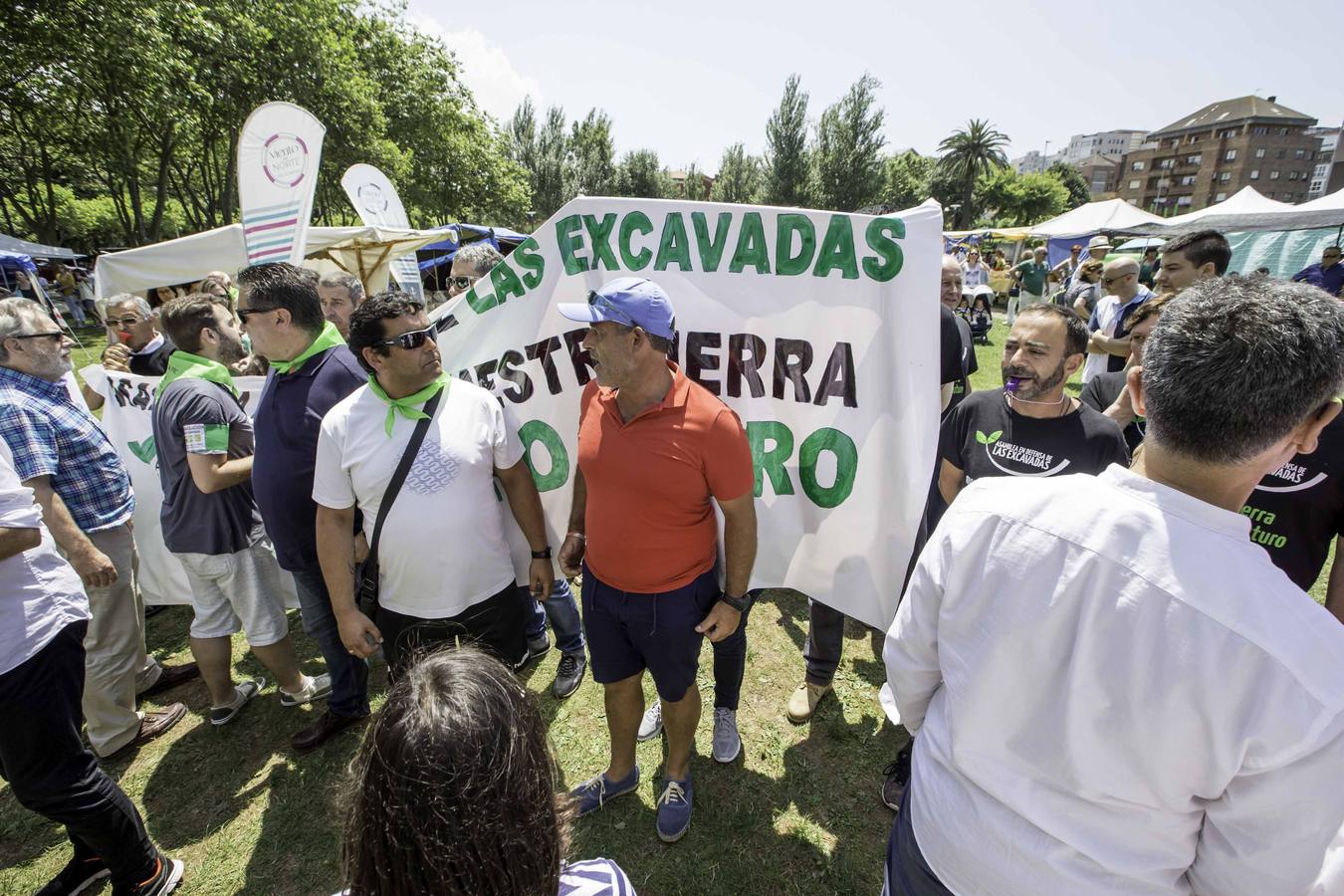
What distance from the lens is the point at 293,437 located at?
8.08 feet

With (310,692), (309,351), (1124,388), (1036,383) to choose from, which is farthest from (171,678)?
(1124,388)

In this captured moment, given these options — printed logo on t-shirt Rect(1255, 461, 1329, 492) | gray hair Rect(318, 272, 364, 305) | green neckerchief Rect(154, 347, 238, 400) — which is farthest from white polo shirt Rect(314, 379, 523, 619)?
printed logo on t-shirt Rect(1255, 461, 1329, 492)

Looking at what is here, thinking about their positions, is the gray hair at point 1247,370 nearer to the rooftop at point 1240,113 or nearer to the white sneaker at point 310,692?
the white sneaker at point 310,692

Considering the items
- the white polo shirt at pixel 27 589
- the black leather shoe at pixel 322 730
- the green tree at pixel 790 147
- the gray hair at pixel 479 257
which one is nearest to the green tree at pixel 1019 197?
the green tree at pixel 790 147

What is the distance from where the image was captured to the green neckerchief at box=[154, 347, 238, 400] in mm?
2672

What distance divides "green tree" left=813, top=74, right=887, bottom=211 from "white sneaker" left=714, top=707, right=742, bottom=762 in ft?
138

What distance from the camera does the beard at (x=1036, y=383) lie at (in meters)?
2.26

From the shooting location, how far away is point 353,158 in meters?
19.9

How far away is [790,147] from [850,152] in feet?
14.3

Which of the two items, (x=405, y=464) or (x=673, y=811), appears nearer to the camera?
(x=405, y=464)

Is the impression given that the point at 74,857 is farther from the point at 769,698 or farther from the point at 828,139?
the point at 828,139

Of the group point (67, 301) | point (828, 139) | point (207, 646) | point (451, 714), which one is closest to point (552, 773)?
point (451, 714)

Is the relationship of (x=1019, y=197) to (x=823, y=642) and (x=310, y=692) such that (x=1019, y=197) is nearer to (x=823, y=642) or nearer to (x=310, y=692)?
(x=823, y=642)

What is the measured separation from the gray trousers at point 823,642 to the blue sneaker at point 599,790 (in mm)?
Result: 1101
